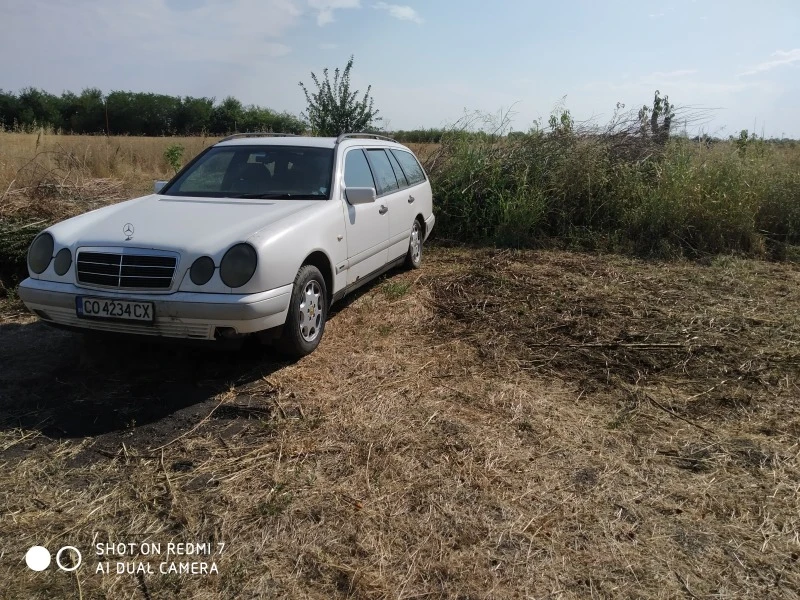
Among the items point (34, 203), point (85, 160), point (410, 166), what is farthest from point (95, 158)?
point (410, 166)

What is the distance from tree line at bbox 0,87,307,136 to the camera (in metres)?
46.3

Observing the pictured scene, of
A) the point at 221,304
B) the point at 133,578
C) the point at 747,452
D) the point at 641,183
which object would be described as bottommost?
the point at 133,578

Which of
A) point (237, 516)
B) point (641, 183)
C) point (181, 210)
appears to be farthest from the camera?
point (641, 183)

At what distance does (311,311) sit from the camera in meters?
4.44

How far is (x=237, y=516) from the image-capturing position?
267 centimetres

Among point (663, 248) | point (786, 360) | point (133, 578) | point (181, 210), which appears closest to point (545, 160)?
point (663, 248)

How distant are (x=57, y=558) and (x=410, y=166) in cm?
576

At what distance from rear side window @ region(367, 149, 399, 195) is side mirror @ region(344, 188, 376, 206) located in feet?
2.96

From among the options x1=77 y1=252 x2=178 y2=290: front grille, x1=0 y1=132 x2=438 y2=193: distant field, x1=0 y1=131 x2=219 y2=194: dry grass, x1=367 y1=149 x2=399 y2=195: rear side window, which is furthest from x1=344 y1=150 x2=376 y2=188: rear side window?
x1=0 y1=131 x2=219 y2=194: dry grass

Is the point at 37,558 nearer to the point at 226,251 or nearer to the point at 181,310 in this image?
the point at 181,310

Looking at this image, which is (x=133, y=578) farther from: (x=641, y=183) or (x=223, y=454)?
(x=641, y=183)

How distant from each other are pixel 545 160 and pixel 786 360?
6.20m

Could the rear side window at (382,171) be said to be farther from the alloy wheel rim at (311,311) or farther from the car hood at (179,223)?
the alloy wheel rim at (311,311)

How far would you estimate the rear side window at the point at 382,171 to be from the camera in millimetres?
5980
